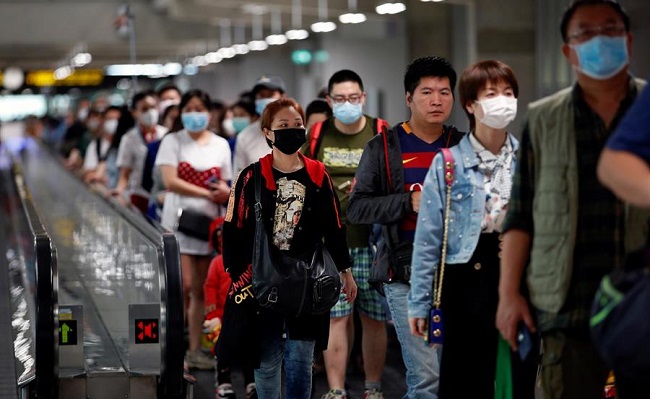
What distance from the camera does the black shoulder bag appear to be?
592 centimetres

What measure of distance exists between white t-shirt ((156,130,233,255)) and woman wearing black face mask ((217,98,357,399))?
119 inches

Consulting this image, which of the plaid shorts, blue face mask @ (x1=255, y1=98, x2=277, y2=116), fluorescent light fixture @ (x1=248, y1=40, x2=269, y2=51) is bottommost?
the plaid shorts

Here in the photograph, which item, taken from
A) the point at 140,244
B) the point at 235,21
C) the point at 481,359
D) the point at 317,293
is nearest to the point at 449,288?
the point at 481,359

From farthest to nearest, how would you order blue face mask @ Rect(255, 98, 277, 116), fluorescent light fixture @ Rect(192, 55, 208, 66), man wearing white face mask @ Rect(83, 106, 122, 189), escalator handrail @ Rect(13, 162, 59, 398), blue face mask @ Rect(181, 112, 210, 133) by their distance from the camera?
fluorescent light fixture @ Rect(192, 55, 208, 66), man wearing white face mask @ Rect(83, 106, 122, 189), blue face mask @ Rect(255, 98, 277, 116), blue face mask @ Rect(181, 112, 210, 133), escalator handrail @ Rect(13, 162, 59, 398)

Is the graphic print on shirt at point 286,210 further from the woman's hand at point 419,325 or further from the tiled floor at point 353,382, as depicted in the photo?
the tiled floor at point 353,382

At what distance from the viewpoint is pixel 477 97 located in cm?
518

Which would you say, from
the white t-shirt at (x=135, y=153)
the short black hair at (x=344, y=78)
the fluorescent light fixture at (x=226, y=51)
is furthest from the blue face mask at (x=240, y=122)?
the fluorescent light fixture at (x=226, y=51)

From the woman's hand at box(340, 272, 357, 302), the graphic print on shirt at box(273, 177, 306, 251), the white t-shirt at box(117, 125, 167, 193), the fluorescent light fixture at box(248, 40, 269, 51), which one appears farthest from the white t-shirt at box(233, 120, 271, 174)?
the fluorescent light fixture at box(248, 40, 269, 51)

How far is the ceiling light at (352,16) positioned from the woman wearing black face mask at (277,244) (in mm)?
11213

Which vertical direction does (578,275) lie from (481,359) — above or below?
above

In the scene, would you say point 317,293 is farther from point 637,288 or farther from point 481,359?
point 637,288

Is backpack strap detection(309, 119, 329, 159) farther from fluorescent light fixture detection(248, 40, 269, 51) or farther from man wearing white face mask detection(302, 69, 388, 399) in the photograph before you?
fluorescent light fixture detection(248, 40, 269, 51)

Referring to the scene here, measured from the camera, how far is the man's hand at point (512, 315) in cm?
431

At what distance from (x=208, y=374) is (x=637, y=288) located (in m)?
5.81
